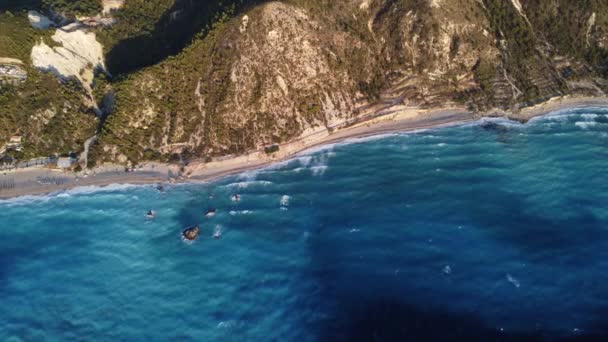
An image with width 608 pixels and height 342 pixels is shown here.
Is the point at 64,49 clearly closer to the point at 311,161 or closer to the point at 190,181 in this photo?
the point at 190,181

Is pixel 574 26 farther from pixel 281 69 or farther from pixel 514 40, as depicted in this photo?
pixel 281 69

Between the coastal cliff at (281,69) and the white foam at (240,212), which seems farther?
the coastal cliff at (281,69)

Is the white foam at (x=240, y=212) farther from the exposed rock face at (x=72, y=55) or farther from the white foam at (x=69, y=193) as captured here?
the exposed rock face at (x=72, y=55)

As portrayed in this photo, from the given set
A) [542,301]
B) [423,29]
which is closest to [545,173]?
[542,301]

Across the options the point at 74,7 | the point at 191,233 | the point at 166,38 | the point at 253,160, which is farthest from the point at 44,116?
the point at 253,160

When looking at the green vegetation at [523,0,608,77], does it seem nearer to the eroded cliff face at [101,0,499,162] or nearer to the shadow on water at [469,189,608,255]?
the eroded cliff face at [101,0,499,162]

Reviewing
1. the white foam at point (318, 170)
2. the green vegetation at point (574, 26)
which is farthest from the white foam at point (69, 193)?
the green vegetation at point (574, 26)

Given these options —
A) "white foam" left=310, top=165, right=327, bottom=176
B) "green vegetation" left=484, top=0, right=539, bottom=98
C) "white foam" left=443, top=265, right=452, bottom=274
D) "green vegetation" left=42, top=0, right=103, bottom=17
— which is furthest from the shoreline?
"green vegetation" left=42, top=0, right=103, bottom=17
